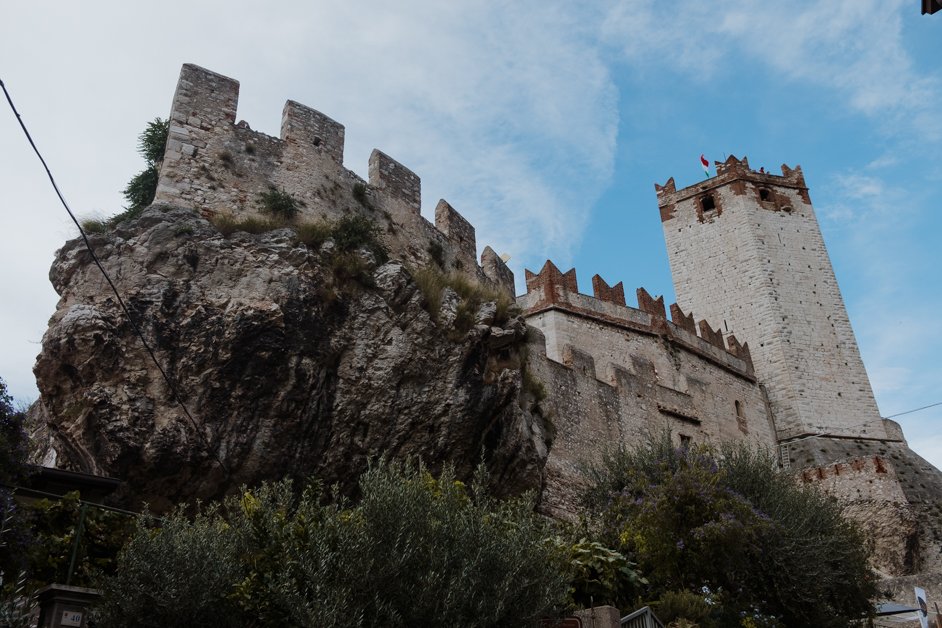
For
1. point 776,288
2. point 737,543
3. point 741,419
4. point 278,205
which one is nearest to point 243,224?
point 278,205

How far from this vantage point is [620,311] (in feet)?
88.3

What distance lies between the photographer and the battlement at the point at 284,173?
14.2 m

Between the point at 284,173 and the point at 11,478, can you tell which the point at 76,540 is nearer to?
the point at 11,478

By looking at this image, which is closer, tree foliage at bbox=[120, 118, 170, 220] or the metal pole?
the metal pole

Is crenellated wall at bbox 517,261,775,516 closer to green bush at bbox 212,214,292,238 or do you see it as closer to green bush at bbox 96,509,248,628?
green bush at bbox 212,214,292,238

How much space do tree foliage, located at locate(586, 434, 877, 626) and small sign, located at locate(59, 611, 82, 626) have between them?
302 inches

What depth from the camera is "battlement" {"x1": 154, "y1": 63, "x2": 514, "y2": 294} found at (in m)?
14.2

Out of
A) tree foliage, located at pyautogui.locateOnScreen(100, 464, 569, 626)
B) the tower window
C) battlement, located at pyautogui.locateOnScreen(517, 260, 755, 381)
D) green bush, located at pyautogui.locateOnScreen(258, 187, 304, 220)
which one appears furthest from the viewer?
the tower window

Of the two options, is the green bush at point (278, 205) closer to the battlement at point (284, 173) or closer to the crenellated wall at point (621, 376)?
the battlement at point (284, 173)

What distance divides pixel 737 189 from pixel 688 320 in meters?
8.57

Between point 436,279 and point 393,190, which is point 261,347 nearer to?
point 436,279

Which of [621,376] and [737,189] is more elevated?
[737,189]

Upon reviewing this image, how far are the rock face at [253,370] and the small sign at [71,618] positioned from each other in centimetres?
259

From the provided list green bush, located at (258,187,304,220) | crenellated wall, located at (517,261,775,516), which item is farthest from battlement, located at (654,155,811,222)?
Result: green bush, located at (258,187,304,220)
